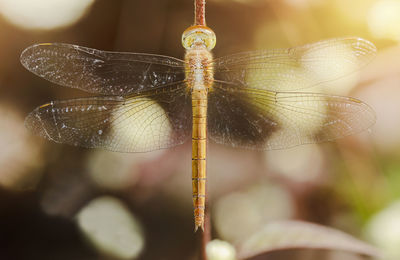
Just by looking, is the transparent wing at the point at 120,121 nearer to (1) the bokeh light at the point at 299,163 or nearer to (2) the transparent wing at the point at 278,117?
(2) the transparent wing at the point at 278,117

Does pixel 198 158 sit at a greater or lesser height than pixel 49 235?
greater

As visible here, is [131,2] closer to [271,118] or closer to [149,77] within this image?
[149,77]

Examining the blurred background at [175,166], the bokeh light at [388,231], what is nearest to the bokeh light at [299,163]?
the blurred background at [175,166]

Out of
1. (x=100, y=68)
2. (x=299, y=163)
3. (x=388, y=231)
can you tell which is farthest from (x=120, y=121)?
(x=388, y=231)

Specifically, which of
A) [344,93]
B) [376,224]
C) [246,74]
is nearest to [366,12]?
[344,93]

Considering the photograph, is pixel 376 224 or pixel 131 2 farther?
pixel 131 2

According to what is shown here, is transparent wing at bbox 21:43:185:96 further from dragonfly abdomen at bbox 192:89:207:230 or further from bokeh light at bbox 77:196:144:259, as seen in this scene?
bokeh light at bbox 77:196:144:259
